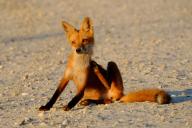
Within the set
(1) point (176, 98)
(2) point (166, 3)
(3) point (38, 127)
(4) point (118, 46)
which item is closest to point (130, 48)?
(4) point (118, 46)

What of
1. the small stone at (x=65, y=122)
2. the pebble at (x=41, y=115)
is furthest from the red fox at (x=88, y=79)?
the small stone at (x=65, y=122)

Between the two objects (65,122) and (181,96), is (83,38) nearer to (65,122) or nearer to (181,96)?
(65,122)

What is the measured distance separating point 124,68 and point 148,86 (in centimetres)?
191

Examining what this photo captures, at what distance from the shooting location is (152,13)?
21.9 m

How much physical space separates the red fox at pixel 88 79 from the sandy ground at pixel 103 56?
15 centimetres

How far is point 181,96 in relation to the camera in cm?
892

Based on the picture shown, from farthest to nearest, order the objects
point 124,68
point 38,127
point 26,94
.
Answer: point 124,68
point 26,94
point 38,127

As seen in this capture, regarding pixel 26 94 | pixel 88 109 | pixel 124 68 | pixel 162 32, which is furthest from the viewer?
pixel 162 32

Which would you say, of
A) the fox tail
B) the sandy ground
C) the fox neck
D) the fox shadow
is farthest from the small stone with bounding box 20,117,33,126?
the fox shadow

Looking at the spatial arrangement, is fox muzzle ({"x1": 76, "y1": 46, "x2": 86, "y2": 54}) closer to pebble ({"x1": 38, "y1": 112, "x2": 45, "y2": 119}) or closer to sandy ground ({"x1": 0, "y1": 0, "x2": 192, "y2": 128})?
sandy ground ({"x1": 0, "y1": 0, "x2": 192, "y2": 128})

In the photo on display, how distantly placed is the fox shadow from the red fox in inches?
18.2

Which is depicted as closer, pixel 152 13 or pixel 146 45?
pixel 146 45

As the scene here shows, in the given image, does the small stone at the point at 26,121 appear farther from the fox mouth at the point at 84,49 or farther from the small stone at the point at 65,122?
the fox mouth at the point at 84,49

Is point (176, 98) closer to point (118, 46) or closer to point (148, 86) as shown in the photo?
point (148, 86)
